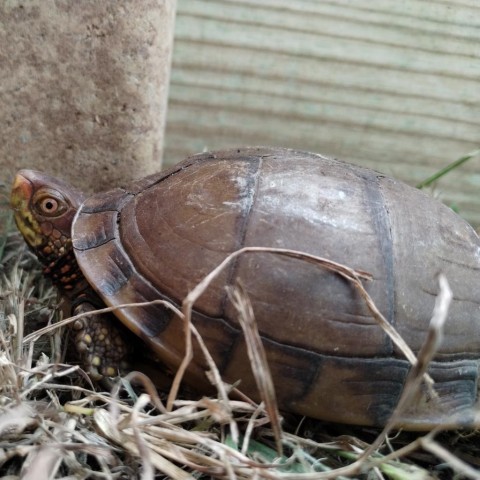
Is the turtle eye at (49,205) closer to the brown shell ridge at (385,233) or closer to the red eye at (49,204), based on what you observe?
the red eye at (49,204)

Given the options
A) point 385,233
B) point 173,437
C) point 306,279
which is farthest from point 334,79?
point 173,437

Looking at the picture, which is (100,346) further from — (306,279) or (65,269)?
(306,279)

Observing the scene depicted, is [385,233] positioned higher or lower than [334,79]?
lower

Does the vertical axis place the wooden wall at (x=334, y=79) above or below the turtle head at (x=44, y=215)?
above

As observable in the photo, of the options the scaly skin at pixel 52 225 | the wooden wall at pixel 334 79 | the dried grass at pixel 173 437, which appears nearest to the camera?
the dried grass at pixel 173 437

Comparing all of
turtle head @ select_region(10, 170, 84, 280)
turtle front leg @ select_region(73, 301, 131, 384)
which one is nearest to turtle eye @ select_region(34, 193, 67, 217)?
turtle head @ select_region(10, 170, 84, 280)

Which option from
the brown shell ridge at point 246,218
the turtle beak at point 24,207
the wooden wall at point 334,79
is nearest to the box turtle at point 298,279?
the brown shell ridge at point 246,218

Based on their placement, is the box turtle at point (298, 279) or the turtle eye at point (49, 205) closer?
the box turtle at point (298, 279)

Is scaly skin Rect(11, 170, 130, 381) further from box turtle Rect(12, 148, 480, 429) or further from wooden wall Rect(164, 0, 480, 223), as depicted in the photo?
wooden wall Rect(164, 0, 480, 223)
